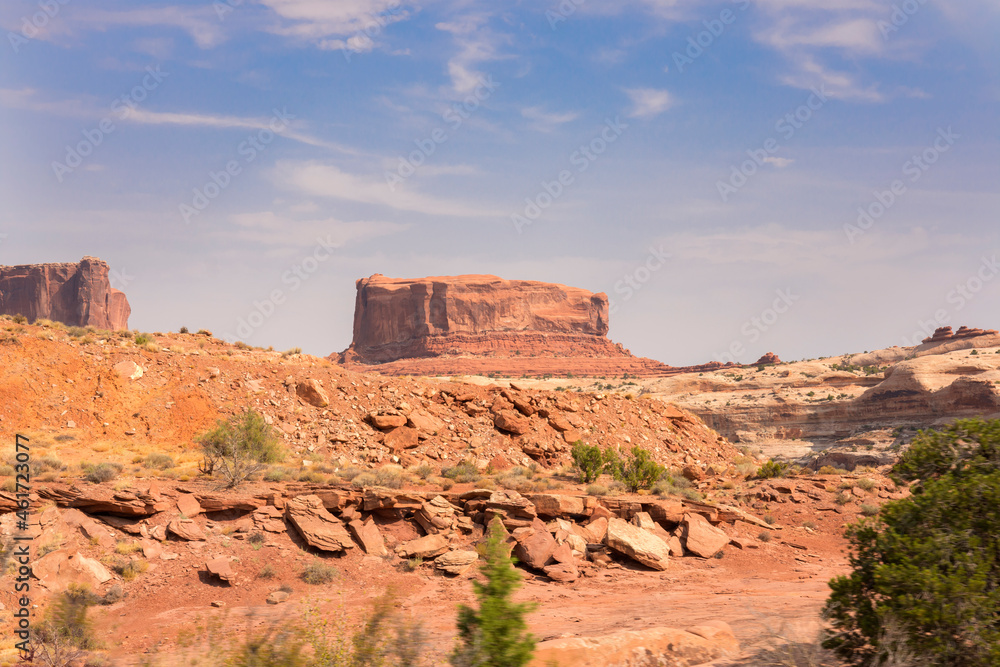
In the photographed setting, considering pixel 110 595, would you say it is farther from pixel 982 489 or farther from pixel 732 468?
pixel 732 468

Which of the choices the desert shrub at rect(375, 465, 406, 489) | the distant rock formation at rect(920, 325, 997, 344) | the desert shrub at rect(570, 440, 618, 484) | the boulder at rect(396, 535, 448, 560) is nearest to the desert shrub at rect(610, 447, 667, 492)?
the desert shrub at rect(570, 440, 618, 484)

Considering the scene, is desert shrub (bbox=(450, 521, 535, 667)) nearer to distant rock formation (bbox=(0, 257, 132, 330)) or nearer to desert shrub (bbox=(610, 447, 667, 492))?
desert shrub (bbox=(610, 447, 667, 492))

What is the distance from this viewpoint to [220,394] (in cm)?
2205

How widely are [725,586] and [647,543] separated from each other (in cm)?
203

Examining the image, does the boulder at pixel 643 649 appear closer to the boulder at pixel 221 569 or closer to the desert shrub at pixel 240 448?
the boulder at pixel 221 569

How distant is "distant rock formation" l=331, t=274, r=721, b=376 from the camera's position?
127m

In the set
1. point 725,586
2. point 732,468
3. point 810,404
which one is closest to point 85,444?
point 725,586

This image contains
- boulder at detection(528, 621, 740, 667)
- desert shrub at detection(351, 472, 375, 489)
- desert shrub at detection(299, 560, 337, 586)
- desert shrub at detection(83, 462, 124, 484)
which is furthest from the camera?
desert shrub at detection(351, 472, 375, 489)

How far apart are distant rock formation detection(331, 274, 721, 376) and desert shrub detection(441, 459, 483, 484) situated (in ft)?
330

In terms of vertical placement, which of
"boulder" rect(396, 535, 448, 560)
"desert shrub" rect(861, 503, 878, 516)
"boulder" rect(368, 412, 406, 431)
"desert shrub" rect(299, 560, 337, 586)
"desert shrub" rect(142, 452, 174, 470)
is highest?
"boulder" rect(368, 412, 406, 431)

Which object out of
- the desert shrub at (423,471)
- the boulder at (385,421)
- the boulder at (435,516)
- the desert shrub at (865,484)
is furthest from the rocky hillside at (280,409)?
the desert shrub at (865,484)

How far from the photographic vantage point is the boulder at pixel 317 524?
1328 cm

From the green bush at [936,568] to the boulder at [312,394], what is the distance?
62.6 ft

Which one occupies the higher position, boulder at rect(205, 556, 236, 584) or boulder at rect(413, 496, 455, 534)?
boulder at rect(413, 496, 455, 534)
